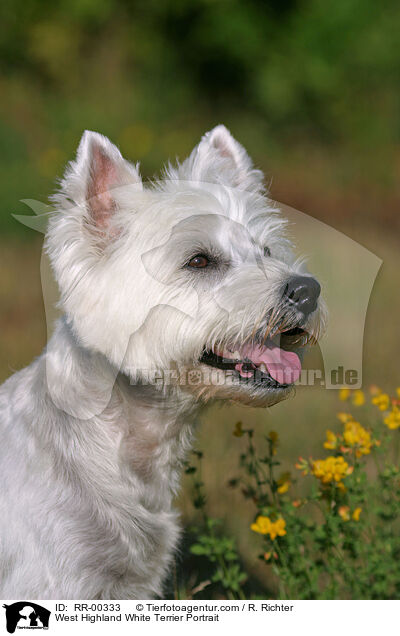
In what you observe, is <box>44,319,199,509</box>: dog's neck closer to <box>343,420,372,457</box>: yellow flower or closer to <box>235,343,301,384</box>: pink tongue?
<box>235,343,301,384</box>: pink tongue

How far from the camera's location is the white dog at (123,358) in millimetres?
2959

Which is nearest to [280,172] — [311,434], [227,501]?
[311,434]

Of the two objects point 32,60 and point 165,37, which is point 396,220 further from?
point 32,60

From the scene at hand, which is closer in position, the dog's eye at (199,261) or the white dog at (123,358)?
the white dog at (123,358)

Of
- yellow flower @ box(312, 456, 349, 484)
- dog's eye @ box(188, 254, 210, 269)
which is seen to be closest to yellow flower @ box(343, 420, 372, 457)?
yellow flower @ box(312, 456, 349, 484)

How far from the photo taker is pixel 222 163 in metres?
3.52

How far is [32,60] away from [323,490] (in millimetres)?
8790
